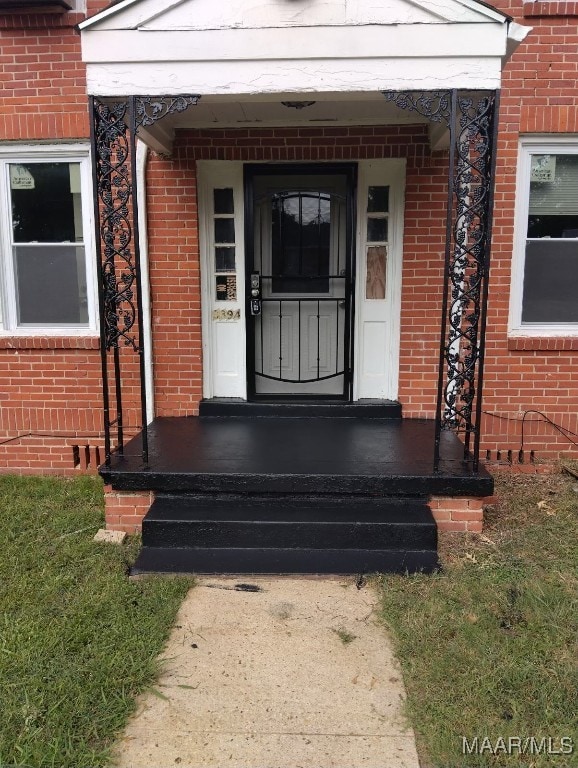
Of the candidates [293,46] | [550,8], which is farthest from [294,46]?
[550,8]

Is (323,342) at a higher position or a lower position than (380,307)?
lower

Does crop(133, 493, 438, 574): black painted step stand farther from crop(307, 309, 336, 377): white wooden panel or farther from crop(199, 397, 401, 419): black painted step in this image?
crop(307, 309, 336, 377): white wooden panel

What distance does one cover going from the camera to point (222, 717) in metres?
2.49

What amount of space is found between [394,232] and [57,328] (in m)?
3.28

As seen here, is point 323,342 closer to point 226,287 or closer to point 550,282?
point 226,287

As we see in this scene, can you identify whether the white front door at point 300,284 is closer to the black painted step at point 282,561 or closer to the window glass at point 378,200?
the window glass at point 378,200

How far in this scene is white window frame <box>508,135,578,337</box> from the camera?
505 centimetres

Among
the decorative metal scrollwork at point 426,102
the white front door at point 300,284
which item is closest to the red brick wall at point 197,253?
the white front door at point 300,284

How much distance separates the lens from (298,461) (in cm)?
418

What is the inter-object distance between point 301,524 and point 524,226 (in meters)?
3.40

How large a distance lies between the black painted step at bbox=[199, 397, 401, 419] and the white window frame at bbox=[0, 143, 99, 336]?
1.34 meters

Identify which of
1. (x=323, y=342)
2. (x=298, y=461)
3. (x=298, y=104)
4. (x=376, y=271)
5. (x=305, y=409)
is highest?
(x=298, y=104)

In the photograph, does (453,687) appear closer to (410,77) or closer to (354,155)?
(410,77)

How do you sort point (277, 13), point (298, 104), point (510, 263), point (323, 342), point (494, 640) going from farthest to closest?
point (323, 342), point (510, 263), point (298, 104), point (277, 13), point (494, 640)
